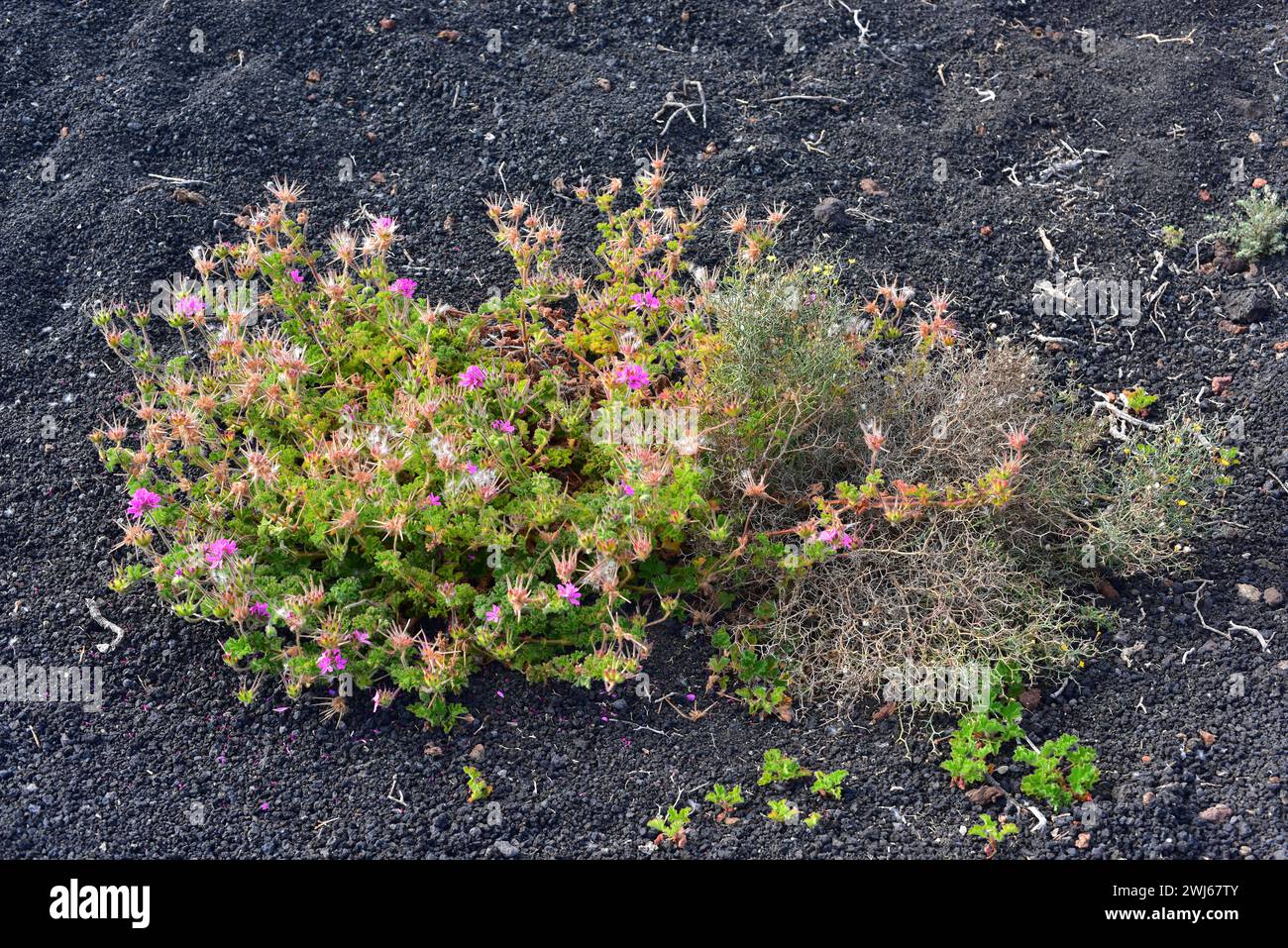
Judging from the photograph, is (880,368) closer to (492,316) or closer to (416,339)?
(492,316)

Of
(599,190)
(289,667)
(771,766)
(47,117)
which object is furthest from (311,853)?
(47,117)

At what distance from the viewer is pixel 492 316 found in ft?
14.8

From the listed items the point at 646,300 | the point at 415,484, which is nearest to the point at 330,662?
the point at 415,484

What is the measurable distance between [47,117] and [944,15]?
4407mm

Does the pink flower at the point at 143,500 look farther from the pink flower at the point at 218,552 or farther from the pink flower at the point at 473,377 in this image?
the pink flower at the point at 473,377

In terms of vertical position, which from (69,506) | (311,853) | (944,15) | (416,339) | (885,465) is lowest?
(311,853)

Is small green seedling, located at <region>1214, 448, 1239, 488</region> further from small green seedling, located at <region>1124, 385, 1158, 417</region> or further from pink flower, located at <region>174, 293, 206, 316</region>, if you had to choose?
pink flower, located at <region>174, 293, 206, 316</region>

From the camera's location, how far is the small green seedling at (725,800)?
3.38 m

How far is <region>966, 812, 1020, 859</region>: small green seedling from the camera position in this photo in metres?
3.31

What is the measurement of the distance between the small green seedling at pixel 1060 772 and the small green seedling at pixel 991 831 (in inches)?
5.4

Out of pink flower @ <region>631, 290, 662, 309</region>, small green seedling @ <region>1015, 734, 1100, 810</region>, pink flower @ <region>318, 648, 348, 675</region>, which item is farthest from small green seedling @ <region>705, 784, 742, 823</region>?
pink flower @ <region>631, 290, 662, 309</region>

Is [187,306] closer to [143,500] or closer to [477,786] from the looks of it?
[143,500]

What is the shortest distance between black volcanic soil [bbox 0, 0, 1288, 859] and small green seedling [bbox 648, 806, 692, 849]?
48 millimetres

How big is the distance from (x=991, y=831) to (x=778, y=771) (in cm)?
60
